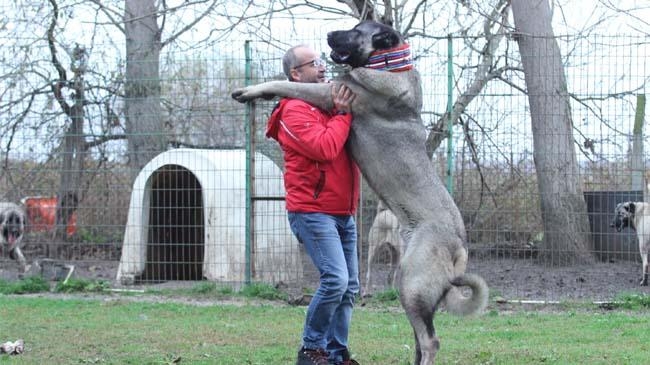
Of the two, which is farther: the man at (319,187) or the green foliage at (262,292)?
the green foliage at (262,292)

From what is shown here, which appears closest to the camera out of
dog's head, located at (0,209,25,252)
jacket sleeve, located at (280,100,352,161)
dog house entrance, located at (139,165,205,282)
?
jacket sleeve, located at (280,100,352,161)

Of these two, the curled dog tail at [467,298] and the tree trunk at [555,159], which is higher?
the tree trunk at [555,159]

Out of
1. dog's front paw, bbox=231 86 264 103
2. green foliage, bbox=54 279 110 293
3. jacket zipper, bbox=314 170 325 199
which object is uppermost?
dog's front paw, bbox=231 86 264 103

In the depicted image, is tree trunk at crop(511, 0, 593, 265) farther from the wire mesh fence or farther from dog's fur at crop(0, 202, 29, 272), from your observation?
dog's fur at crop(0, 202, 29, 272)

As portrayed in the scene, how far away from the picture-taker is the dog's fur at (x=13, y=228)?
11.9 m

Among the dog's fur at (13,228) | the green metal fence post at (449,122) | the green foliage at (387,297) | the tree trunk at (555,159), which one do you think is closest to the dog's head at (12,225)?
the dog's fur at (13,228)

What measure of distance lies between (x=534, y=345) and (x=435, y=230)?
2394mm

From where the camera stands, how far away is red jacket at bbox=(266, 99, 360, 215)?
5.05 metres

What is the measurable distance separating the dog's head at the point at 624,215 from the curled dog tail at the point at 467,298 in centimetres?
635

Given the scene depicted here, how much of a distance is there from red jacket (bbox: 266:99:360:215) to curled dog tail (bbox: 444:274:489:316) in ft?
2.69

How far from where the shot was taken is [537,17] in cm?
1198

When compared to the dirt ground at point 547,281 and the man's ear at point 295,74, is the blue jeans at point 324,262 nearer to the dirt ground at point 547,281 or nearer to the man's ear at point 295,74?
the man's ear at point 295,74

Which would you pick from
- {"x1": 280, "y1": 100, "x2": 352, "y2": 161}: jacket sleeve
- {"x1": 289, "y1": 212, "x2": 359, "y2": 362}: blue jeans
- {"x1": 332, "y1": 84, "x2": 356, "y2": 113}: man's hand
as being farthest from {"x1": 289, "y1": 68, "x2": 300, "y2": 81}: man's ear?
{"x1": 289, "y1": 212, "x2": 359, "y2": 362}: blue jeans

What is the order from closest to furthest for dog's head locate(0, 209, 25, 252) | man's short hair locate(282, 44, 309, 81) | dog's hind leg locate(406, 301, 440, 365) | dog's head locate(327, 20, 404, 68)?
1. dog's hind leg locate(406, 301, 440, 365)
2. dog's head locate(327, 20, 404, 68)
3. man's short hair locate(282, 44, 309, 81)
4. dog's head locate(0, 209, 25, 252)
